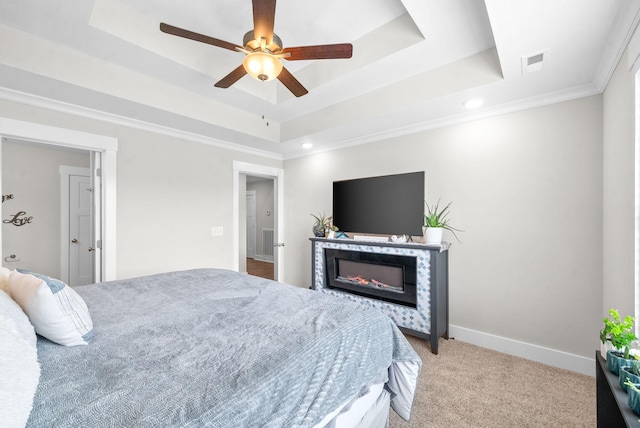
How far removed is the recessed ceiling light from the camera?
247cm

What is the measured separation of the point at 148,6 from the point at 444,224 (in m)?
3.10

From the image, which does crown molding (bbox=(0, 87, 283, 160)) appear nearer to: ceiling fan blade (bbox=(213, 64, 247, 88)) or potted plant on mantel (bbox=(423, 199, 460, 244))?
ceiling fan blade (bbox=(213, 64, 247, 88))

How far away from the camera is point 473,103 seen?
2.51 meters

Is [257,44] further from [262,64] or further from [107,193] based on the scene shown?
[107,193]

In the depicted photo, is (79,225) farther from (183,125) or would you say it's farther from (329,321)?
(329,321)

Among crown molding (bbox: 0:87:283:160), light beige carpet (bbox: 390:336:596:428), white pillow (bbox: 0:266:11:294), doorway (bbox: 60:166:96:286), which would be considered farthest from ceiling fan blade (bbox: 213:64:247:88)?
doorway (bbox: 60:166:96:286)

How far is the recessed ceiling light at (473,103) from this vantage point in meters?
2.47

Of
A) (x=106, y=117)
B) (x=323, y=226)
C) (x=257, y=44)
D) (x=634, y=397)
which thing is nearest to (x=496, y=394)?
(x=634, y=397)

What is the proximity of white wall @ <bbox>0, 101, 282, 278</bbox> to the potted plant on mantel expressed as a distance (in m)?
2.55

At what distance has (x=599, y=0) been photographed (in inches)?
55.6

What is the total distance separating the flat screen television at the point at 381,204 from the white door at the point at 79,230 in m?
3.97

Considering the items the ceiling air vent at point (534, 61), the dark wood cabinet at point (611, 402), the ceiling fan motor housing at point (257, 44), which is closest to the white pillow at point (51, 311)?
the ceiling fan motor housing at point (257, 44)

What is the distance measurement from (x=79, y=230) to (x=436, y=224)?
17.1 ft

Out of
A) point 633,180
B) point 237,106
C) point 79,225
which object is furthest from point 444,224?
point 79,225
